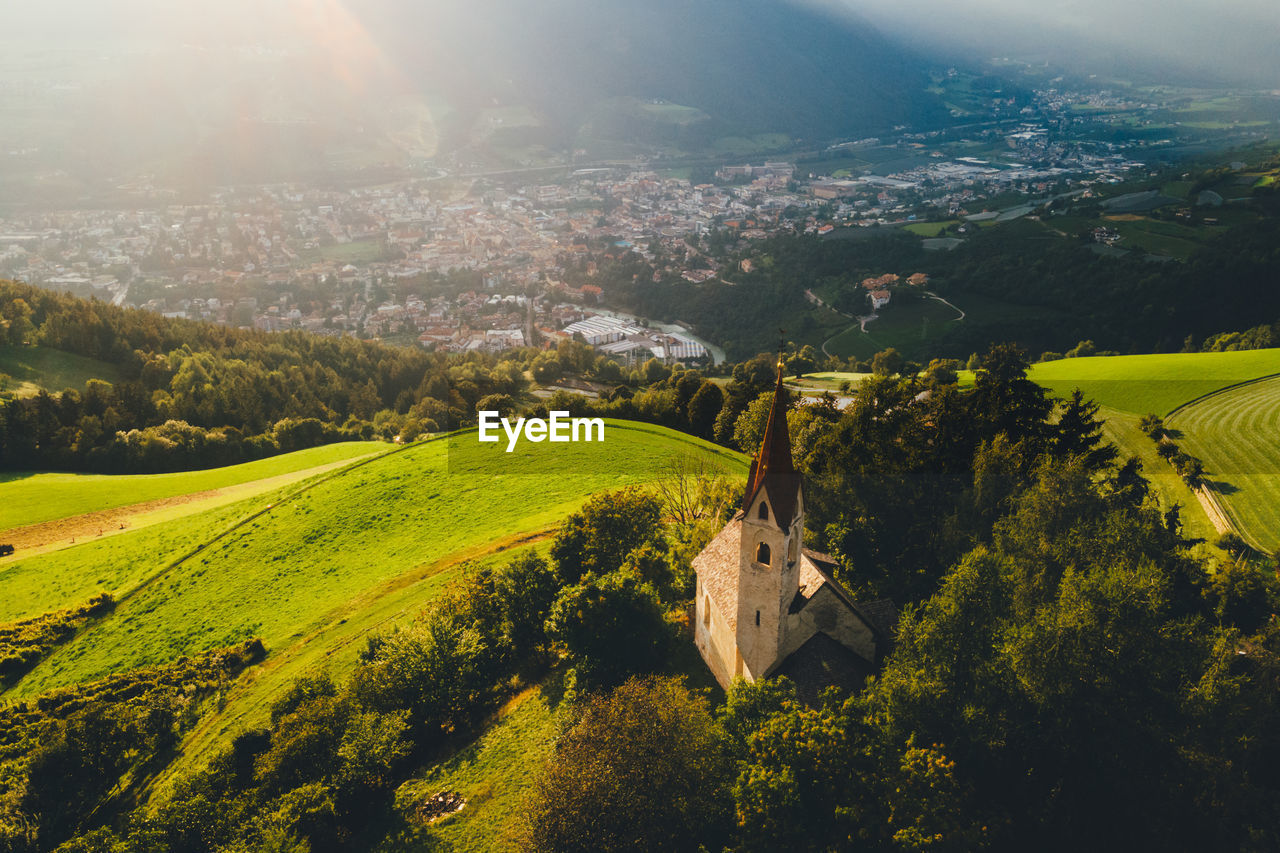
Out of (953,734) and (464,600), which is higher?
(953,734)

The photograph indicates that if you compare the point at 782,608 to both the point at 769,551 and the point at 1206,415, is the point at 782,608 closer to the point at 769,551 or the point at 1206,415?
the point at 769,551

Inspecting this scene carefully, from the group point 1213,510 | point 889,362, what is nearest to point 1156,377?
point 1213,510

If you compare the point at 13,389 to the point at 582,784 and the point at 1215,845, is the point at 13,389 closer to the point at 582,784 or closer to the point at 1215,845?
the point at 582,784

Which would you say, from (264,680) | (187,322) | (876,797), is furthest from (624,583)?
(187,322)

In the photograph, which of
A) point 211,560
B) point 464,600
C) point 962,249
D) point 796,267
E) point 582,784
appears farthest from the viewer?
point 796,267

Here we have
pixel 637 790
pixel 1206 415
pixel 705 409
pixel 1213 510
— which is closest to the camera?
pixel 637 790
